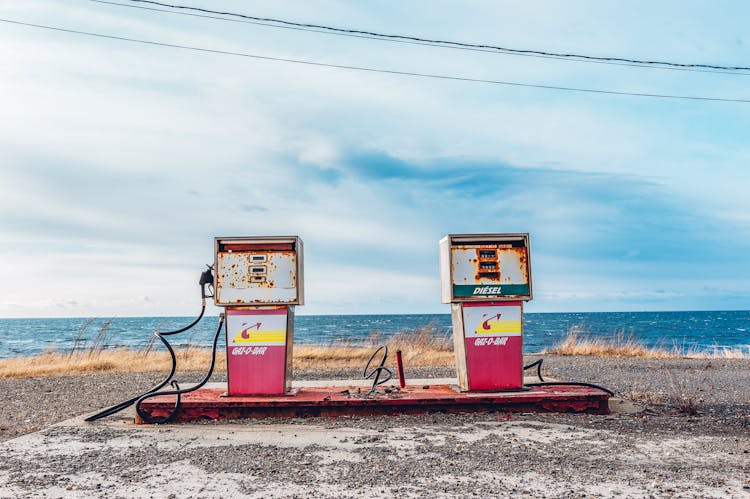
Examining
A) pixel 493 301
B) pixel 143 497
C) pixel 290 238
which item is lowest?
pixel 143 497

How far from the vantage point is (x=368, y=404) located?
7477 millimetres

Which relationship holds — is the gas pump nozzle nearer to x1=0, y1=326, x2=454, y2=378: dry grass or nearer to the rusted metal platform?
the rusted metal platform

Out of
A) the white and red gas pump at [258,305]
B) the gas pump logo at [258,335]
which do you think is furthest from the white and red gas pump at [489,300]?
the gas pump logo at [258,335]

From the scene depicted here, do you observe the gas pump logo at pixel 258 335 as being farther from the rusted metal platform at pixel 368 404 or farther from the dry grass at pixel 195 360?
the dry grass at pixel 195 360

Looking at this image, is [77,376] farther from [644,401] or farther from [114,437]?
[644,401]

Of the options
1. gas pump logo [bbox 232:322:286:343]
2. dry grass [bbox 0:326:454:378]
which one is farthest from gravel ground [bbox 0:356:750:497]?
dry grass [bbox 0:326:454:378]

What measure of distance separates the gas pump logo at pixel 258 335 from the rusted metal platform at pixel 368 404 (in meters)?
0.68

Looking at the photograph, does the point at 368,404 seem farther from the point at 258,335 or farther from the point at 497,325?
the point at 497,325

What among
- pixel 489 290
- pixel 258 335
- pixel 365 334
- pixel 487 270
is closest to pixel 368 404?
pixel 258 335

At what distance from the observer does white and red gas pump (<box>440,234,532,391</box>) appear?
8023mm

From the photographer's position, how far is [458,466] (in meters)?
5.27

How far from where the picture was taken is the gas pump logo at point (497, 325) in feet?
26.5

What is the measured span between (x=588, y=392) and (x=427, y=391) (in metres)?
1.95

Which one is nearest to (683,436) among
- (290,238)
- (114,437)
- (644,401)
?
(644,401)
